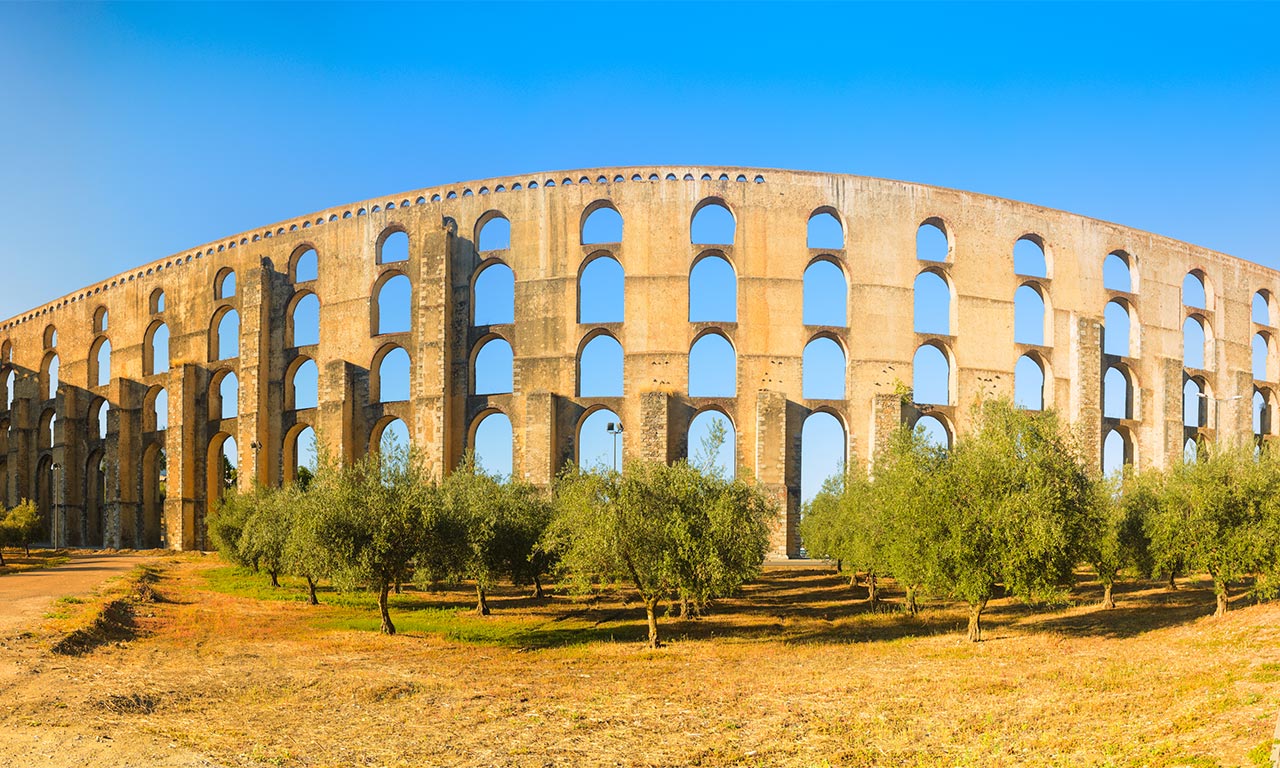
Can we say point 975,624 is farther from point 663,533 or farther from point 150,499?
point 150,499

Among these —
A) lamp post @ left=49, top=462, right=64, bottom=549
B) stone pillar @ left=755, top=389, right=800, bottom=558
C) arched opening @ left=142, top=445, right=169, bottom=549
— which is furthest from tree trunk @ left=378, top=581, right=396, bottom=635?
Result: lamp post @ left=49, top=462, right=64, bottom=549

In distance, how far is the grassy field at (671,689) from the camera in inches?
392

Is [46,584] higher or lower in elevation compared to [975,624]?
lower

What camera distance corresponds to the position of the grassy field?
9945 millimetres

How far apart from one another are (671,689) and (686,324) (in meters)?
22.7

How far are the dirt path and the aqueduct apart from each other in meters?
5.25

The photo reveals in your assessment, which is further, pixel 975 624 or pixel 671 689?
pixel 975 624

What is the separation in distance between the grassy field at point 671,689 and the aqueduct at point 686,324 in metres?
13.8

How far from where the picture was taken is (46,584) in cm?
2695

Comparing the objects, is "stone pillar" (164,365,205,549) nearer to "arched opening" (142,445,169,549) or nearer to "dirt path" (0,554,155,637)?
"dirt path" (0,554,155,637)

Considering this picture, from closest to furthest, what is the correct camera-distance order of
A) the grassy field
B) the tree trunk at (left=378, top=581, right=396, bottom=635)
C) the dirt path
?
1. the grassy field
2. the tree trunk at (left=378, top=581, right=396, bottom=635)
3. the dirt path

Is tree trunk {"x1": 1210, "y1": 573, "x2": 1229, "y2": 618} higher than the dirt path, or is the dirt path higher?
tree trunk {"x1": 1210, "y1": 573, "x2": 1229, "y2": 618}

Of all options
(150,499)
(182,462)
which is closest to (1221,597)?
(182,462)

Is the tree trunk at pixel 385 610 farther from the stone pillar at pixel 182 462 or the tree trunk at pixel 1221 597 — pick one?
the stone pillar at pixel 182 462
